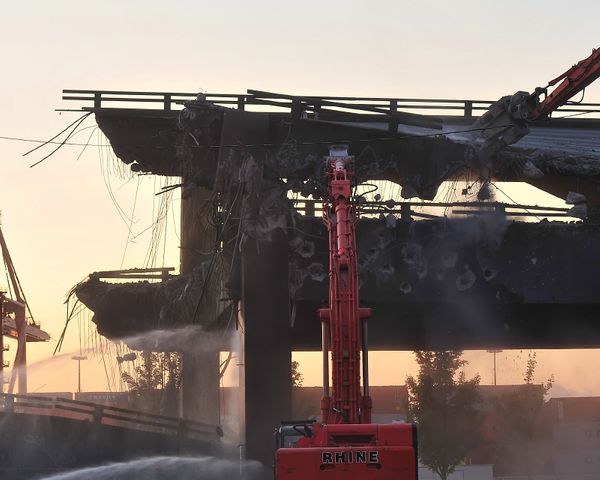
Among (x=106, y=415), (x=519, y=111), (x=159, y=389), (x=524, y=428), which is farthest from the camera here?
(x=524, y=428)

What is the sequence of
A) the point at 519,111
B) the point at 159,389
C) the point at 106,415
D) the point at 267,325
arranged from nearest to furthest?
the point at 519,111 → the point at 267,325 → the point at 106,415 → the point at 159,389

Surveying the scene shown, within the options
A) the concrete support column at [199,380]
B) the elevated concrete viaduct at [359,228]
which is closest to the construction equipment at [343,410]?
the elevated concrete viaduct at [359,228]

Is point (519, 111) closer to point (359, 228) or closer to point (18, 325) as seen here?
point (359, 228)

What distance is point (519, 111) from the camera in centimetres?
3241

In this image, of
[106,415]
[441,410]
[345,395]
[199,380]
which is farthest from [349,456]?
[441,410]

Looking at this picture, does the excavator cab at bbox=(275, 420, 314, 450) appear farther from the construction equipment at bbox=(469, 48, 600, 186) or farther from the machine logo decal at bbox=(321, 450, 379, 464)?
the construction equipment at bbox=(469, 48, 600, 186)

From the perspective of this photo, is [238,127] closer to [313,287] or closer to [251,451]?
[313,287]

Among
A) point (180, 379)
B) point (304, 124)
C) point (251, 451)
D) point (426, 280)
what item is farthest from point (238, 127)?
point (180, 379)

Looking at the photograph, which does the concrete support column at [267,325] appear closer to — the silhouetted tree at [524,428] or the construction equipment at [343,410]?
the construction equipment at [343,410]

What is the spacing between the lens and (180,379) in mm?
52750

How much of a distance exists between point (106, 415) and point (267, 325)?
1068cm

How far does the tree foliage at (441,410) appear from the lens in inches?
2562

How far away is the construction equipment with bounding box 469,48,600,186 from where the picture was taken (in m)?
30.7

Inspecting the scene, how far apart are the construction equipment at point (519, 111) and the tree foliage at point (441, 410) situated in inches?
1236
